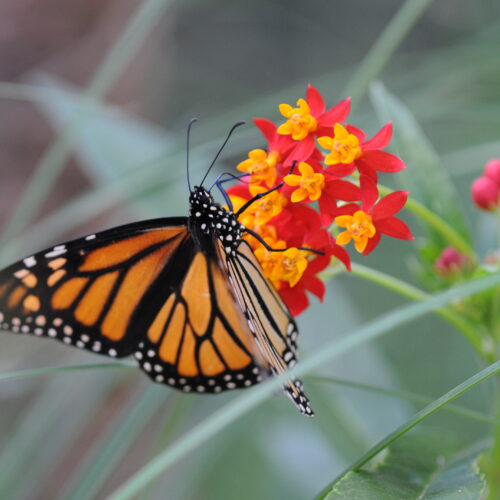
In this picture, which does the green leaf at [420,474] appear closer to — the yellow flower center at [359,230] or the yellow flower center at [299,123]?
the yellow flower center at [359,230]

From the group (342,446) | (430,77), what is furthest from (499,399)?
(430,77)

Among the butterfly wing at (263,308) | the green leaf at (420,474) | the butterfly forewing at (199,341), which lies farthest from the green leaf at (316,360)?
the butterfly forewing at (199,341)

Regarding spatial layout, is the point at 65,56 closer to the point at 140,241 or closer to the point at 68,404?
the point at 68,404

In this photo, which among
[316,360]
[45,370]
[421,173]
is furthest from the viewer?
[421,173]

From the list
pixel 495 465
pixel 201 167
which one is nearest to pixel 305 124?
pixel 495 465

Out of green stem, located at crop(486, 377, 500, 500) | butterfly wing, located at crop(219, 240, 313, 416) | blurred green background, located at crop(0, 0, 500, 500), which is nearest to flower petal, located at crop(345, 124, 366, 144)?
butterfly wing, located at crop(219, 240, 313, 416)

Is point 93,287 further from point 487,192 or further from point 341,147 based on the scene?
point 487,192
